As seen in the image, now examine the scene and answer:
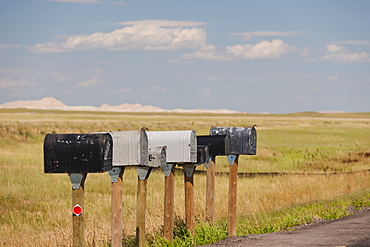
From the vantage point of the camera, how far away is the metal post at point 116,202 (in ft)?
20.2

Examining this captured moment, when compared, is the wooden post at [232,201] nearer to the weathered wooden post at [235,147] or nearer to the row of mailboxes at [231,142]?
the weathered wooden post at [235,147]

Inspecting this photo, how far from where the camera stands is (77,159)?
5676 millimetres

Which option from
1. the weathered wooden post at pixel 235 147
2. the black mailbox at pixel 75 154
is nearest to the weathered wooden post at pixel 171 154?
the weathered wooden post at pixel 235 147

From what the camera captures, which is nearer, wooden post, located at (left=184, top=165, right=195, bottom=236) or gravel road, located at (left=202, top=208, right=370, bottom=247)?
gravel road, located at (left=202, top=208, right=370, bottom=247)

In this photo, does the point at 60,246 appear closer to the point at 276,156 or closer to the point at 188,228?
the point at 188,228

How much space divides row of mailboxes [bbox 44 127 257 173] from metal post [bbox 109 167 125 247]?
10 cm

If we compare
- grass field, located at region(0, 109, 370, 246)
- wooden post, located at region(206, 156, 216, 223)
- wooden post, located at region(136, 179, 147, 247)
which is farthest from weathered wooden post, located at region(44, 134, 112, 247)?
wooden post, located at region(206, 156, 216, 223)

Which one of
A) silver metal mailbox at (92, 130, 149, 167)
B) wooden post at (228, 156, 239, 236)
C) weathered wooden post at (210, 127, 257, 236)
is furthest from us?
weathered wooden post at (210, 127, 257, 236)

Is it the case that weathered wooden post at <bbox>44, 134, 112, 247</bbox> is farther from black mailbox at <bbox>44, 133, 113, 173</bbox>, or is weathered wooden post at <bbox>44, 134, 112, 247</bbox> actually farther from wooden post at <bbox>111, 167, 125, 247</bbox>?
wooden post at <bbox>111, 167, 125, 247</bbox>

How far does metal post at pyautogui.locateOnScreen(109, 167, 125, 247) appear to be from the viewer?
20.2 feet

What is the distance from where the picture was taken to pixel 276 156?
32375 mm

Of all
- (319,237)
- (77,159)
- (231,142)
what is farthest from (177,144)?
(77,159)

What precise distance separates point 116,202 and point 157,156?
1.29 m

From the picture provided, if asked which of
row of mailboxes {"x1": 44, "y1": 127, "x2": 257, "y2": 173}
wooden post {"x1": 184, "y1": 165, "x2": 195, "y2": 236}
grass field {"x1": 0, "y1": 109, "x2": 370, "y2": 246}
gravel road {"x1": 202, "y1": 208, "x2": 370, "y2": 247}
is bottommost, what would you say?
grass field {"x1": 0, "y1": 109, "x2": 370, "y2": 246}
